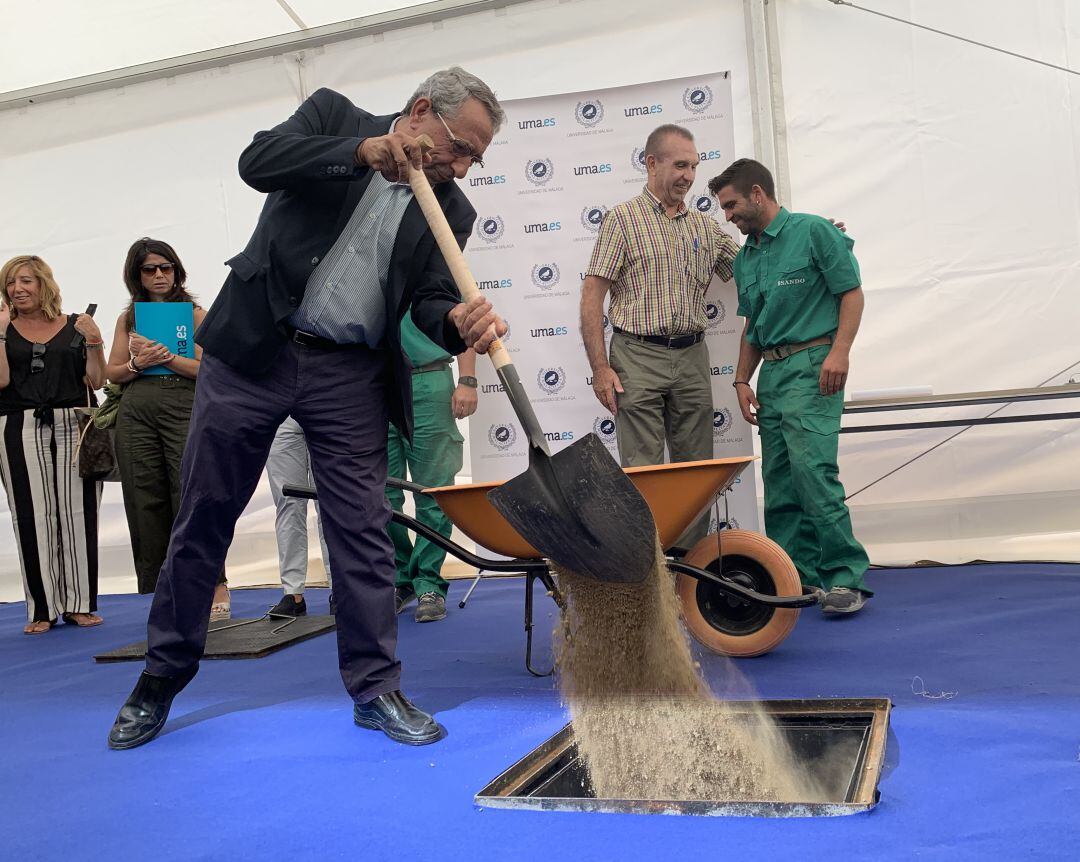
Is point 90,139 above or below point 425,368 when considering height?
above

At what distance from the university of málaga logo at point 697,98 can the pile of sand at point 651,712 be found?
2521mm

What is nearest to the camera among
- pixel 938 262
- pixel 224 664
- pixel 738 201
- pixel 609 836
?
pixel 609 836

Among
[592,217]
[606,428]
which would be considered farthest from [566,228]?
[606,428]

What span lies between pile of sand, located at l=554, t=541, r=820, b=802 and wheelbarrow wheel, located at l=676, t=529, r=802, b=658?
460 mm

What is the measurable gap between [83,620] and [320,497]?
285cm

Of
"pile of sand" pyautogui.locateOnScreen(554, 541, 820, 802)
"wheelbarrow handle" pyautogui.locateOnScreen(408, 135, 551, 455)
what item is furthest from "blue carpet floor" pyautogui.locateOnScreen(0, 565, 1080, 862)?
"wheelbarrow handle" pyautogui.locateOnScreen(408, 135, 551, 455)

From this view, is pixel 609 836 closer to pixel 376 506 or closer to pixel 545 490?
pixel 545 490

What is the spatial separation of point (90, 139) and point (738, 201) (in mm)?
3636

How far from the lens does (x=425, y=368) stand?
13.7 feet

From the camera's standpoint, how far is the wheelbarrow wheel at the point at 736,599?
9.60 ft

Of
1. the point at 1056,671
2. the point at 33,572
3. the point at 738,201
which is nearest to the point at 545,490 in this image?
the point at 1056,671

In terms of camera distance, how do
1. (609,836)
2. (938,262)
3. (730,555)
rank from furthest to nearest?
(938,262) → (730,555) → (609,836)

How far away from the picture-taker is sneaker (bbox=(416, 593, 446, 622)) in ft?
13.2

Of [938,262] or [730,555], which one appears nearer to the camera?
[730,555]
